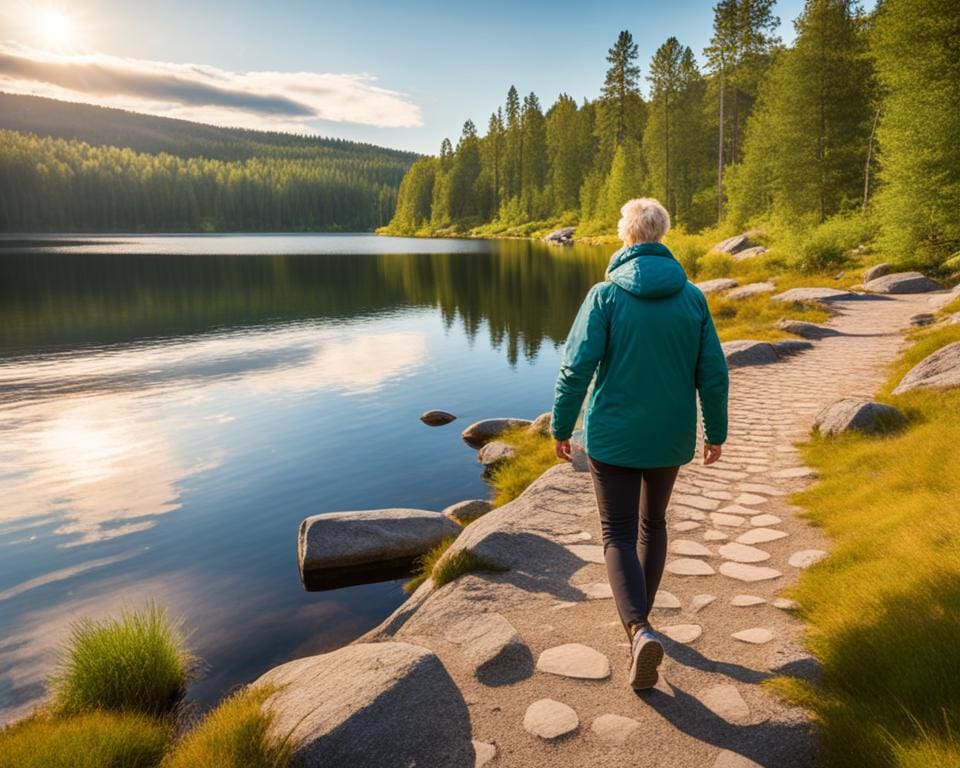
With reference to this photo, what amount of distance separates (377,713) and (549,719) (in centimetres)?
95

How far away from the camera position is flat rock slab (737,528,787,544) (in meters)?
5.83

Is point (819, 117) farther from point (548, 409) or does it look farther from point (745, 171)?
point (548, 409)

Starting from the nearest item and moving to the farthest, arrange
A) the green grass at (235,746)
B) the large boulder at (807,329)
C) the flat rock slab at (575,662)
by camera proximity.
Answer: the green grass at (235,746) → the flat rock slab at (575,662) → the large boulder at (807,329)

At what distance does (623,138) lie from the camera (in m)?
81.8

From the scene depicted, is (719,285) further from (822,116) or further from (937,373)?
(937,373)

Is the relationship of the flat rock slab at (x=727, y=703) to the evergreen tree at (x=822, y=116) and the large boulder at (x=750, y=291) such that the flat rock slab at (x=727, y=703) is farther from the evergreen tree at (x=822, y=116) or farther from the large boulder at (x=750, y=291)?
the evergreen tree at (x=822, y=116)

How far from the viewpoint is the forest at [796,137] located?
2231 centimetres

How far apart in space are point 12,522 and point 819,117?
3628 centimetres

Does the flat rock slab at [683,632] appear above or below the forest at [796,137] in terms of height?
below

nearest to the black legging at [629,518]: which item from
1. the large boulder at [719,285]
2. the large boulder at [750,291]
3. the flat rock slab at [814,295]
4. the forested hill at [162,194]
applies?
the flat rock slab at [814,295]

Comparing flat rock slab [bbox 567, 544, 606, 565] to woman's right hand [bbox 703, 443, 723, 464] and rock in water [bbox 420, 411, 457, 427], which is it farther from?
rock in water [bbox 420, 411, 457, 427]

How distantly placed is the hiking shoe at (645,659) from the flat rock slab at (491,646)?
2.35 feet

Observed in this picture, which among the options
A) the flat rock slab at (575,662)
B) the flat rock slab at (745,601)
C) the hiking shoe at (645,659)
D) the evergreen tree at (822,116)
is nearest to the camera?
the hiking shoe at (645,659)

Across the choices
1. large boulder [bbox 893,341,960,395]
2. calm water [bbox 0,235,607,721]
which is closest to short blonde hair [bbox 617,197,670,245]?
calm water [bbox 0,235,607,721]
